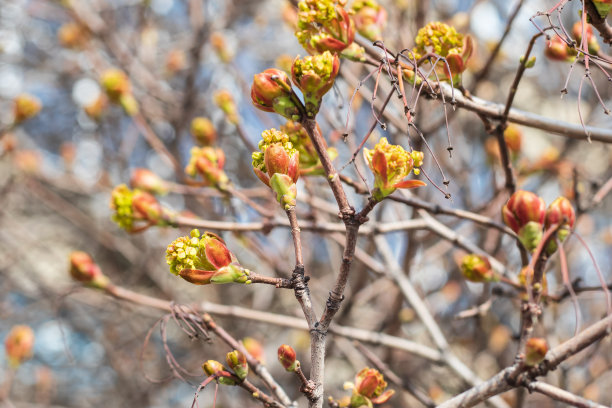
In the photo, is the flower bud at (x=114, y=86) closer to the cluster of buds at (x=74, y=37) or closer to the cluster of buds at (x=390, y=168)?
the cluster of buds at (x=74, y=37)

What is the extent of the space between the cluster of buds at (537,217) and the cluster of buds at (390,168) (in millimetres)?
234

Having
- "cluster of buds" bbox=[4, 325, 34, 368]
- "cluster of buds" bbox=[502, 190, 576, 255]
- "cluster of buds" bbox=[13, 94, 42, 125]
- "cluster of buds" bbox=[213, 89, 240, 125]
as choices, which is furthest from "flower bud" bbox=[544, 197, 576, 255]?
"cluster of buds" bbox=[13, 94, 42, 125]

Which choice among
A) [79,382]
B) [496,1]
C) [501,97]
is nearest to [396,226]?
[501,97]

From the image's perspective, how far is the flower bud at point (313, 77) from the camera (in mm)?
911

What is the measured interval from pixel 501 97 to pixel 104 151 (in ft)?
8.27

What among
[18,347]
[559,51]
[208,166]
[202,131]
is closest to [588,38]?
[559,51]

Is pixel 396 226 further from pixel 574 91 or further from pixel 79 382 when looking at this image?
pixel 79 382

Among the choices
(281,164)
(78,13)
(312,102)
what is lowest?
→ (281,164)

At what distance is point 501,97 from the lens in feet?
11.5

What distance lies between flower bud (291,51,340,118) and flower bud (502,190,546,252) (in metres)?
0.41

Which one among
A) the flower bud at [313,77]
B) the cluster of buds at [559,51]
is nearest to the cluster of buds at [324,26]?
the flower bud at [313,77]

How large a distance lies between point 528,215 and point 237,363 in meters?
0.60

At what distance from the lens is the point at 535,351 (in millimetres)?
A: 854

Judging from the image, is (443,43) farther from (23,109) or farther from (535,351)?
(23,109)
